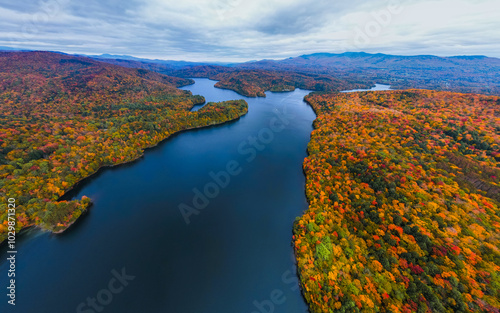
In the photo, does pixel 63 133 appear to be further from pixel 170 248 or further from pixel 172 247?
pixel 172 247

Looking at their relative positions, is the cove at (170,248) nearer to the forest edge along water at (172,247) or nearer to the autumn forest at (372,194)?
the forest edge along water at (172,247)

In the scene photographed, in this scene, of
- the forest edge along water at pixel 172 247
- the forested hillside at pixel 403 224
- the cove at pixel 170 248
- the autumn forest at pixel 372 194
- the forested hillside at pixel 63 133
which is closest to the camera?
the forested hillside at pixel 403 224

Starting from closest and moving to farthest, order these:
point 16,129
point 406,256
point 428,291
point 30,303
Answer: point 428,291, point 30,303, point 406,256, point 16,129

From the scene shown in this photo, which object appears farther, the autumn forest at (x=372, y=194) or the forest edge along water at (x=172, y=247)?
the forest edge along water at (x=172, y=247)

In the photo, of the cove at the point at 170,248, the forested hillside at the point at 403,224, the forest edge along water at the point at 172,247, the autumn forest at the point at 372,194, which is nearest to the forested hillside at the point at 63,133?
the autumn forest at the point at 372,194

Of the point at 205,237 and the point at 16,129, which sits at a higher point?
the point at 16,129

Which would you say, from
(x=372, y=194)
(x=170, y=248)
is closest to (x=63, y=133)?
(x=170, y=248)

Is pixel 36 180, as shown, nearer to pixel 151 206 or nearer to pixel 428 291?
pixel 151 206

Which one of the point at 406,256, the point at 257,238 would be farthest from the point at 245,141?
the point at 406,256
